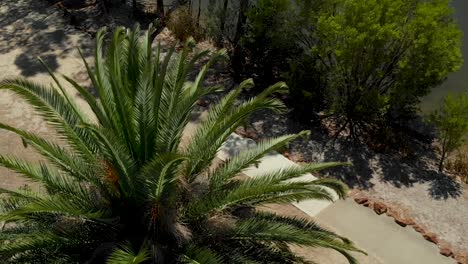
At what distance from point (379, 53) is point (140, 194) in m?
6.34

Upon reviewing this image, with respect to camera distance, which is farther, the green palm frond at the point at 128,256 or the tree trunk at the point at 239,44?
the tree trunk at the point at 239,44

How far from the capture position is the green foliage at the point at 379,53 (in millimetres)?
9930

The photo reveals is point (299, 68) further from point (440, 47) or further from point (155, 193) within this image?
point (155, 193)

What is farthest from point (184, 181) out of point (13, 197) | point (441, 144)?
point (441, 144)

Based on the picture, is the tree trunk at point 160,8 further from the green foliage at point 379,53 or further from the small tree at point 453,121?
the small tree at point 453,121

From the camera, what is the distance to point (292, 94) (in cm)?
1155

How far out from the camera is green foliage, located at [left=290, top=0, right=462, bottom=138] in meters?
9.93

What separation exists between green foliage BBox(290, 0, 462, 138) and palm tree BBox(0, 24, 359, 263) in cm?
417

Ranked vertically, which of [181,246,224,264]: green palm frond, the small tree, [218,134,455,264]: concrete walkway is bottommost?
[218,134,455,264]: concrete walkway

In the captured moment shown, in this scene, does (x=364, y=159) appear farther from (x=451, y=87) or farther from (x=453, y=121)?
(x=451, y=87)

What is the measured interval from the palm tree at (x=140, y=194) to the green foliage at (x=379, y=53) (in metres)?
4.17

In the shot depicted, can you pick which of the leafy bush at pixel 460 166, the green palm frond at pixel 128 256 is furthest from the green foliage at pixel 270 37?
the green palm frond at pixel 128 256

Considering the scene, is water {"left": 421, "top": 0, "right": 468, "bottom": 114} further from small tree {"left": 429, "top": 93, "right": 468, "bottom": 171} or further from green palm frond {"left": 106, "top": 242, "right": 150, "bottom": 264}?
green palm frond {"left": 106, "top": 242, "right": 150, "bottom": 264}

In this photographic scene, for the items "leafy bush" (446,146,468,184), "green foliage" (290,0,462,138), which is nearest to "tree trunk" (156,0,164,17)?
"green foliage" (290,0,462,138)
